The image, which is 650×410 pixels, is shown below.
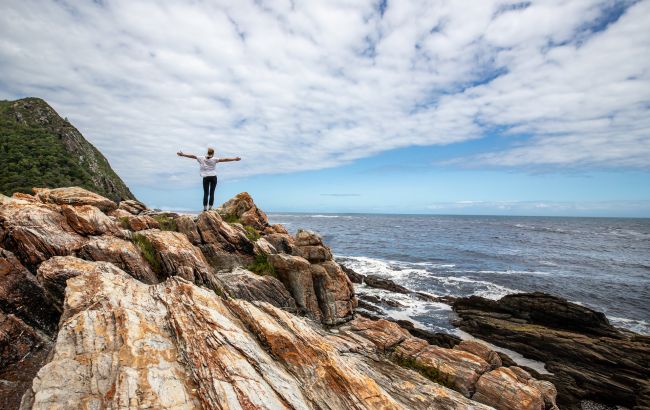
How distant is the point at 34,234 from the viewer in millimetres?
12805

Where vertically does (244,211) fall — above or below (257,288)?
above

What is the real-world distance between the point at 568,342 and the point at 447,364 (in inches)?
523

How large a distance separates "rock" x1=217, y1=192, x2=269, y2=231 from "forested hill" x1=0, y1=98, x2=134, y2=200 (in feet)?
96.2

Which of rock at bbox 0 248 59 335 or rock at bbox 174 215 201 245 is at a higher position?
rock at bbox 174 215 201 245

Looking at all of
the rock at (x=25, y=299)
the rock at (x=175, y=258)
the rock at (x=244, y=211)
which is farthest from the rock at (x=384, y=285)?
the rock at (x=25, y=299)

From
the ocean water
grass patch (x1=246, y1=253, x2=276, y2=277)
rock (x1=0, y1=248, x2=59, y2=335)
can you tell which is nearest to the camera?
rock (x1=0, y1=248, x2=59, y2=335)

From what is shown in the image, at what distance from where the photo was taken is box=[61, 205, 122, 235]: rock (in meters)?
14.8

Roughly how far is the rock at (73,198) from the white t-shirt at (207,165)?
28.4 feet

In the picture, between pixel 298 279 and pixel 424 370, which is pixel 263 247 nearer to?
pixel 298 279

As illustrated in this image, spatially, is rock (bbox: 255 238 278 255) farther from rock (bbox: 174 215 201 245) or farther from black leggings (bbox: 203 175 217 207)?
black leggings (bbox: 203 175 217 207)

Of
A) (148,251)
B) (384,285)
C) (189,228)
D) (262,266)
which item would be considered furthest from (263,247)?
(384,285)

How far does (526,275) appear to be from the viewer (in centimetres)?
4112

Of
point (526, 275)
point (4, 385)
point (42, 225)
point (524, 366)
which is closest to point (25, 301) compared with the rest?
point (4, 385)

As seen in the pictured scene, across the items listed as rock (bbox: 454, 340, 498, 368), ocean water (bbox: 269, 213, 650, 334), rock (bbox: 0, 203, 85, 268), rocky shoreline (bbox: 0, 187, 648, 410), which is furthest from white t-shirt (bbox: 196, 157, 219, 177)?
ocean water (bbox: 269, 213, 650, 334)
